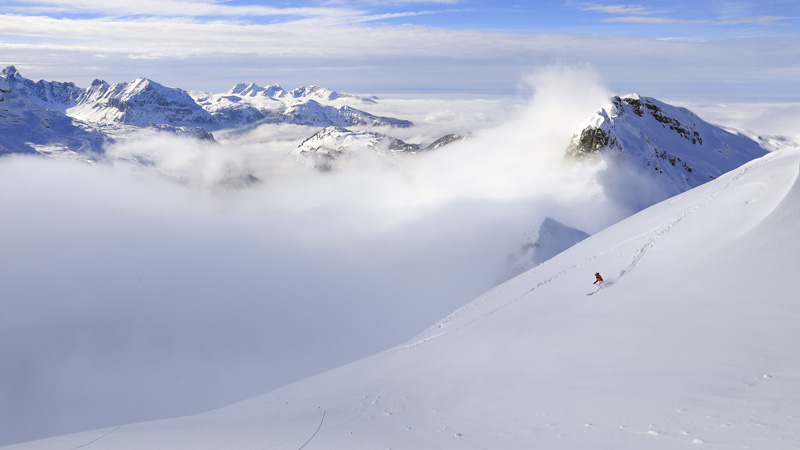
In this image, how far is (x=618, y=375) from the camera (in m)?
15.7

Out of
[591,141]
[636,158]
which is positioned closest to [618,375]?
[591,141]

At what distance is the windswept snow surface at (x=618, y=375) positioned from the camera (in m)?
12.5

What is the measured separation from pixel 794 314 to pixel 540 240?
139 meters

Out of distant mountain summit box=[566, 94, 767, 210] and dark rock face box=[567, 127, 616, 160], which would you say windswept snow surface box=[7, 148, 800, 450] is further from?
dark rock face box=[567, 127, 616, 160]

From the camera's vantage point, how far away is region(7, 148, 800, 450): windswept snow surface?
1247 cm

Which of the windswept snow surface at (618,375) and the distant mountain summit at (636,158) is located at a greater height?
the distant mountain summit at (636,158)

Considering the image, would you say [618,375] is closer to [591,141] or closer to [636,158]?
[591,141]

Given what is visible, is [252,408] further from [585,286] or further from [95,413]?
[95,413]

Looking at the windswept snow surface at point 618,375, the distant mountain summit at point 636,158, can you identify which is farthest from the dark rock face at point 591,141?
the windswept snow surface at point 618,375

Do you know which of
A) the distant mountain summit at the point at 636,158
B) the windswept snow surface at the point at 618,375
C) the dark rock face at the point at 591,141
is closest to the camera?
the windswept snow surface at the point at 618,375

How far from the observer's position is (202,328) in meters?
178

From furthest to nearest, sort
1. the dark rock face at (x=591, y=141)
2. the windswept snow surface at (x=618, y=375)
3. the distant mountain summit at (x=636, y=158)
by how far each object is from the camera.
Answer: the dark rock face at (x=591, y=141) → the distant mountain summit at (x=636, y=158) → the windswept snow surface at (x=618, y=375)

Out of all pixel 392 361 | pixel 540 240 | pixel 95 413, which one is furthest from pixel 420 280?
pixel 392 361

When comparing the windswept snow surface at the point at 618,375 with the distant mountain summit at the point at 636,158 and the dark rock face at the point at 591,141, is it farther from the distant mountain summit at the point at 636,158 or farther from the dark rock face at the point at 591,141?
the dark rock face at the point at 591,141
